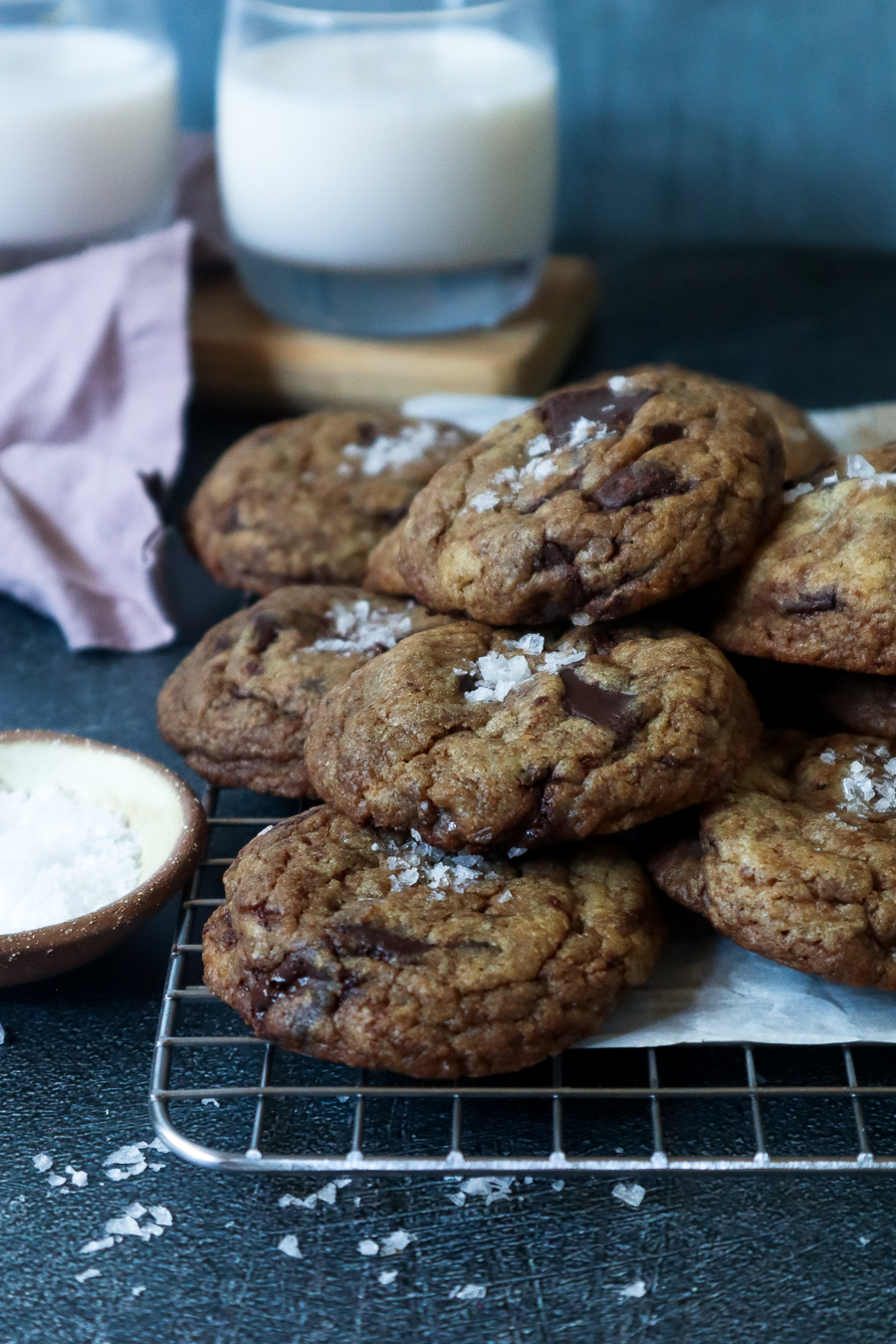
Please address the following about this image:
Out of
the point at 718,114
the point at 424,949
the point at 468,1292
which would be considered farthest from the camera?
the point at 718,114

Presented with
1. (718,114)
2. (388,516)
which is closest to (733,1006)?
(388,516)

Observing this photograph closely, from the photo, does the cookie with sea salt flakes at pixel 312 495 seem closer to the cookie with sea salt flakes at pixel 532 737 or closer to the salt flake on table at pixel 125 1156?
the cookie with sea salt flakes at pixel 532 737

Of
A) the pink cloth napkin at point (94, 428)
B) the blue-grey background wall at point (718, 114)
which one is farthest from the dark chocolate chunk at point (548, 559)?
the blue-grey background wall at point (718, 114)

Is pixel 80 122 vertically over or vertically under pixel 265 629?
over

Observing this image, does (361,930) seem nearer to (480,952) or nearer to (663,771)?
(480,952)

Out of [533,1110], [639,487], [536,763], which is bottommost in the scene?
[533,1110]

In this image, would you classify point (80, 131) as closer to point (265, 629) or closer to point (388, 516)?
point (388, 516)
